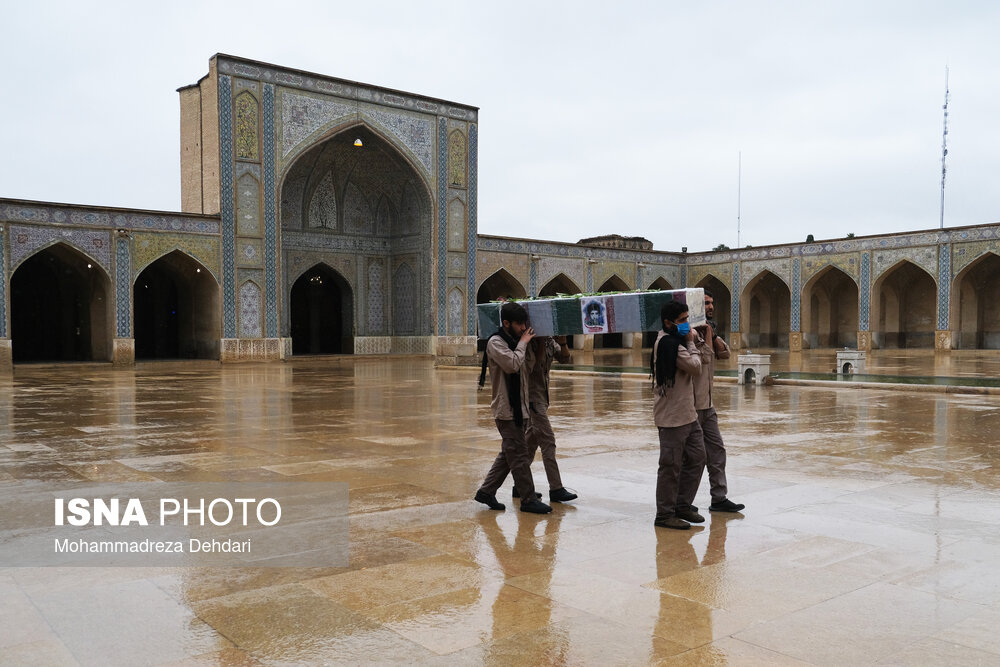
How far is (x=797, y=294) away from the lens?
29.6 metres

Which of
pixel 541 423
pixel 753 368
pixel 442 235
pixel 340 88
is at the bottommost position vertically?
pixel 753 368

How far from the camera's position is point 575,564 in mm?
3385

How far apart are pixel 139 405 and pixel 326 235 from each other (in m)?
16.1

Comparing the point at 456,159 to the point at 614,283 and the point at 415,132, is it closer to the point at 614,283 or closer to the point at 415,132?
the point at 415,132

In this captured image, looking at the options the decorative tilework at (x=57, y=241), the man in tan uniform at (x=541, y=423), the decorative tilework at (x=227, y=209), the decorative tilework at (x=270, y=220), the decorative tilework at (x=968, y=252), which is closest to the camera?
the man in tan uniform at (x=541, y=423)

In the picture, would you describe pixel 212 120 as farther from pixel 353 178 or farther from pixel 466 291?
pixel 466 291

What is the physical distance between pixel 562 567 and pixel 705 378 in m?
1.56

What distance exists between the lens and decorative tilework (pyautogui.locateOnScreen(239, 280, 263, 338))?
21.1m

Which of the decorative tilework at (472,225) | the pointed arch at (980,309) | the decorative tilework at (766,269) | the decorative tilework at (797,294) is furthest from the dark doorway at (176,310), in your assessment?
the pointed arch at (980,309)

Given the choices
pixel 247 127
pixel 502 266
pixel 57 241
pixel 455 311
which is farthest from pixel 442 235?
pixel 57 241

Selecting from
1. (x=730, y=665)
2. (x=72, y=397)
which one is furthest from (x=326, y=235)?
(x=730, y=665)

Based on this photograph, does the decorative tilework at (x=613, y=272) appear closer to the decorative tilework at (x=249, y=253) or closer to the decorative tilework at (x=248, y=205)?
the decorative tilework at (x=249, y=253)

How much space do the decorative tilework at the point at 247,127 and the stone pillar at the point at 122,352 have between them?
524 centimetres

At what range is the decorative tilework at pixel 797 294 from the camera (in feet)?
96.6
